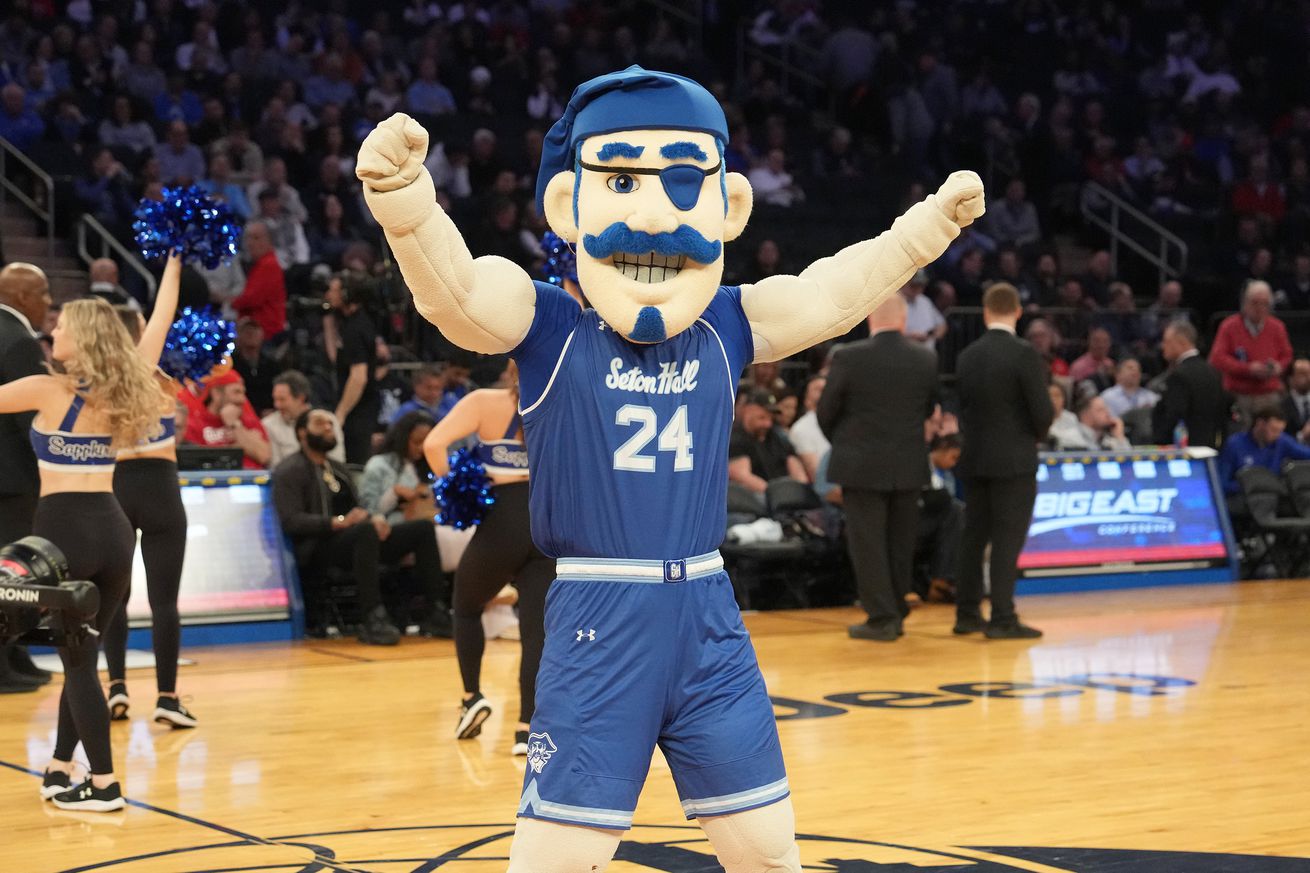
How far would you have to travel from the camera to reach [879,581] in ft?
31.9

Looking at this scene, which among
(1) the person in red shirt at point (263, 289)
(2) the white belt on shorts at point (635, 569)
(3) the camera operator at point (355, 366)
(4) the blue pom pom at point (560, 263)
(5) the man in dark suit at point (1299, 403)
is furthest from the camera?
(5) the man in dark suit at point (1299, 403)

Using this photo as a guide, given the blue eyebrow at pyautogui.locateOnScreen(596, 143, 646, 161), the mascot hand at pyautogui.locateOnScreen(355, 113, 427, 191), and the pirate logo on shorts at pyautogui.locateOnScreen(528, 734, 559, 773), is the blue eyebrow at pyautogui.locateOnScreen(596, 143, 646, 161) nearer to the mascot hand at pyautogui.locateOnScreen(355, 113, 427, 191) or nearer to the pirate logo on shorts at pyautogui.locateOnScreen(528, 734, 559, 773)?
the mascot hand at pyautogui.locateOnScreen(355, 113, 427, 191)

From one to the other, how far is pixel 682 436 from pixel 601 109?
703 mm

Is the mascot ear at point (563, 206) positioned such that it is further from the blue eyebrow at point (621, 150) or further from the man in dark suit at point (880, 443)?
the man in dark suit at point (880, 443)

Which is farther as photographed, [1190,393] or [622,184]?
[1190,393]

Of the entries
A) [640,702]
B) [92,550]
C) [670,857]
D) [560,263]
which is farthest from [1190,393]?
[640,702]

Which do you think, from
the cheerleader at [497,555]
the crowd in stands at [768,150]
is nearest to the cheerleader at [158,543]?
the cheerleader at [497,555]

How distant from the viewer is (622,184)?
3900 millimetres

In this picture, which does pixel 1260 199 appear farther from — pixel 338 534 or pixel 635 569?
pixel 635 569

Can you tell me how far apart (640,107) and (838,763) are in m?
3.35

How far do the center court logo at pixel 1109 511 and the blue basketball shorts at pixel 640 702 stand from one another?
27.5ft

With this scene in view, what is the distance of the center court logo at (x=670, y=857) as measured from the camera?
5.11m

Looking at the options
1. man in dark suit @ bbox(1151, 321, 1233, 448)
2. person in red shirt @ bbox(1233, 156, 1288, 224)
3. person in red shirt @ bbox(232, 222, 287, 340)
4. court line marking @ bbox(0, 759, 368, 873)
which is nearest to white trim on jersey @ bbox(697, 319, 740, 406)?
court line marking @ bbox(0, 759, 368, 873)

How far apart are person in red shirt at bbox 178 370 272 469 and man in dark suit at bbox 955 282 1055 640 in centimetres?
386
